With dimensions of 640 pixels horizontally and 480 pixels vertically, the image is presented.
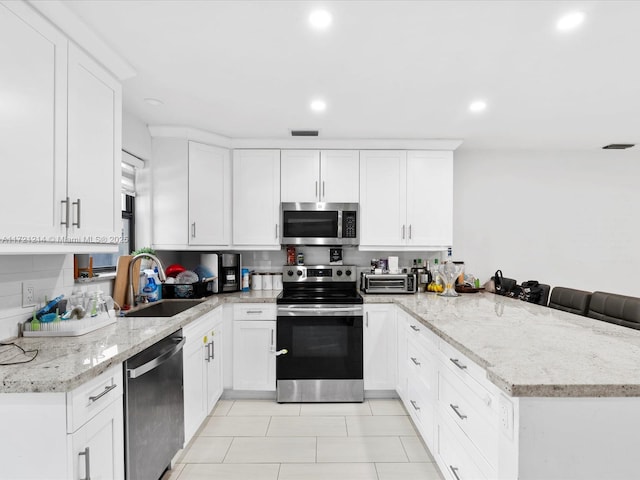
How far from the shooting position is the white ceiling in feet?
5.03

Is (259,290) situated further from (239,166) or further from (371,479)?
(371,479)

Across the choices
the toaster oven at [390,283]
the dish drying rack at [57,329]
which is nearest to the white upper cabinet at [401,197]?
the toaster oven at [390,283]

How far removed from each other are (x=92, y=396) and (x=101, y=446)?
0.22 metres

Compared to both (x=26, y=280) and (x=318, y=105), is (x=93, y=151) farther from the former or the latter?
(x=318, y=105)

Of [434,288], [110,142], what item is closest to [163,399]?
[110,142]

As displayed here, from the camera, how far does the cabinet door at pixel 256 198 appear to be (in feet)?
11.1

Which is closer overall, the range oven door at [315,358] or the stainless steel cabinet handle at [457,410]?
the stainless steel cabinet handle at [457,410]

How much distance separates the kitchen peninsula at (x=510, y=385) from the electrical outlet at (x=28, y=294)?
22 centimetres

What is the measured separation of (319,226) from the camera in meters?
3.38

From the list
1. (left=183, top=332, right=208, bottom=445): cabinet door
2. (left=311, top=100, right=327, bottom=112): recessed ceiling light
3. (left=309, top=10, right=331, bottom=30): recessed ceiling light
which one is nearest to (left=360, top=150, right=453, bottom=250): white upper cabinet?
(left=311, top=100, right=327, bottom=112): recessed ceiling light

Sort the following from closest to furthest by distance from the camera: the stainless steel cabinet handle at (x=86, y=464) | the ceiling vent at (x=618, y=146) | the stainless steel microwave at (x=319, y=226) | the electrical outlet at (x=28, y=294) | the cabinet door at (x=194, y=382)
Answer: the stainless steel cabinet handle at (x=86, y=464) → the electrical outlet at (x=28, y=294) → the cabinet door at (x=194, y=382) → the stainless steel microwave at (x=319, y=226) → the ceiling vent at (x=618, y=146)

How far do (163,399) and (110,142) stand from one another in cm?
142

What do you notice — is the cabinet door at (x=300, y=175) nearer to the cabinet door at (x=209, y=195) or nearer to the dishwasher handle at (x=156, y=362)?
the cabinet door at (x=209, y=195)

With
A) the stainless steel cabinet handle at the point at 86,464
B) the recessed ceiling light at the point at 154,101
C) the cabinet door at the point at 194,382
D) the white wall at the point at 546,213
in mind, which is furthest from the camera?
the white wall at the point at 546,213
